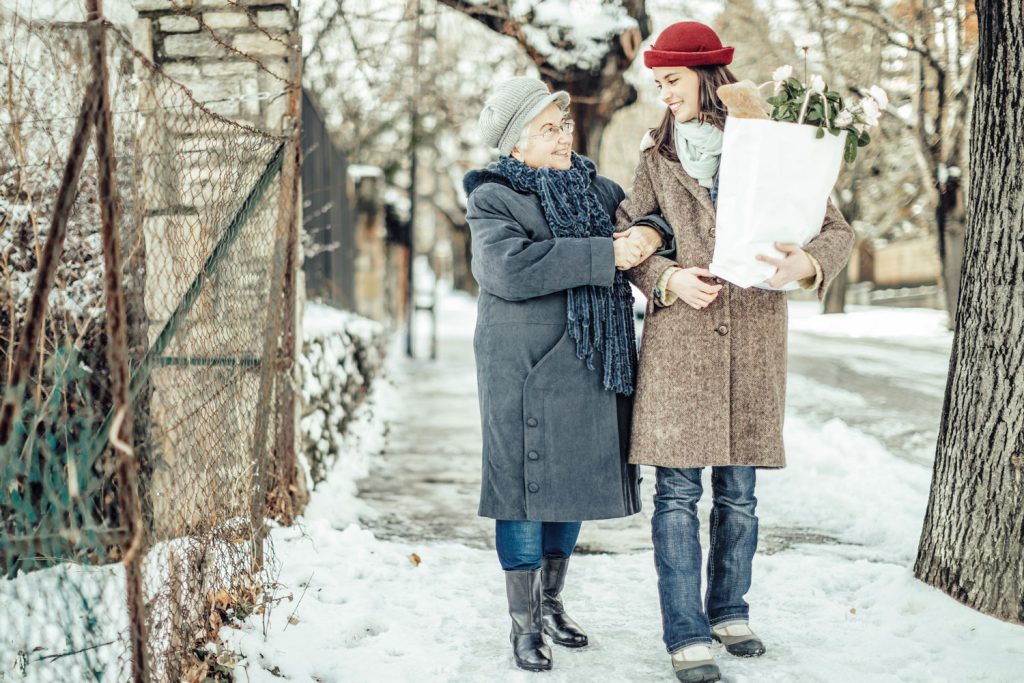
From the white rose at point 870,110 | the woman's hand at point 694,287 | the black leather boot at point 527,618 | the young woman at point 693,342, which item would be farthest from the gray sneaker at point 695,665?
the white rose at point 870,110

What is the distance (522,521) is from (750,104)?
4.77ft

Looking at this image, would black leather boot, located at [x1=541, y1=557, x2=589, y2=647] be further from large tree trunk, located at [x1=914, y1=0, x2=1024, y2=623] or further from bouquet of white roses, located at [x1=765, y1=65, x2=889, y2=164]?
bouquet of white roses, located at [x1=765, y1=65, x2=889, y2=164]

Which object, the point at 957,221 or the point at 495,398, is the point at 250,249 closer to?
the point at 495,398

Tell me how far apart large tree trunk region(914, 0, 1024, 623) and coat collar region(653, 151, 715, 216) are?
3.86 ft

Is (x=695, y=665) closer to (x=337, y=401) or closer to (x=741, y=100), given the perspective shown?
(x=741, y=100)

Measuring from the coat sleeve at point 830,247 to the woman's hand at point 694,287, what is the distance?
303 mm

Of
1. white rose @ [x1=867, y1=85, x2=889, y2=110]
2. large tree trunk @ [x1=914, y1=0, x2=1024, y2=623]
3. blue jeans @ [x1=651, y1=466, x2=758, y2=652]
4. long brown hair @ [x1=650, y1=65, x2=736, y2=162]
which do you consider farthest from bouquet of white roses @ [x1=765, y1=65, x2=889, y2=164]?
blue jeans @ [x1=651, y1=466, x2=758, y2=652]

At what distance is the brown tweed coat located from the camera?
9.48ft

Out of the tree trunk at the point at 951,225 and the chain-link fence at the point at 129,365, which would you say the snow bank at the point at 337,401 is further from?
the tree trunk at the point at 951,225

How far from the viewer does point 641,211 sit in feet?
9.99

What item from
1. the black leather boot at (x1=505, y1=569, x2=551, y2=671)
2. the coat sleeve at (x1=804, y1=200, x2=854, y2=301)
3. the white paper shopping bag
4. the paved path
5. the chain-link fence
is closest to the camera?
the chain-link fence

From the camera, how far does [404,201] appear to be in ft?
62.7

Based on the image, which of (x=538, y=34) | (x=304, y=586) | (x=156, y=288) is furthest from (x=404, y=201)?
(x=304, y=586)

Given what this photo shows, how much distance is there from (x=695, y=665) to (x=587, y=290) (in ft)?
3.96
